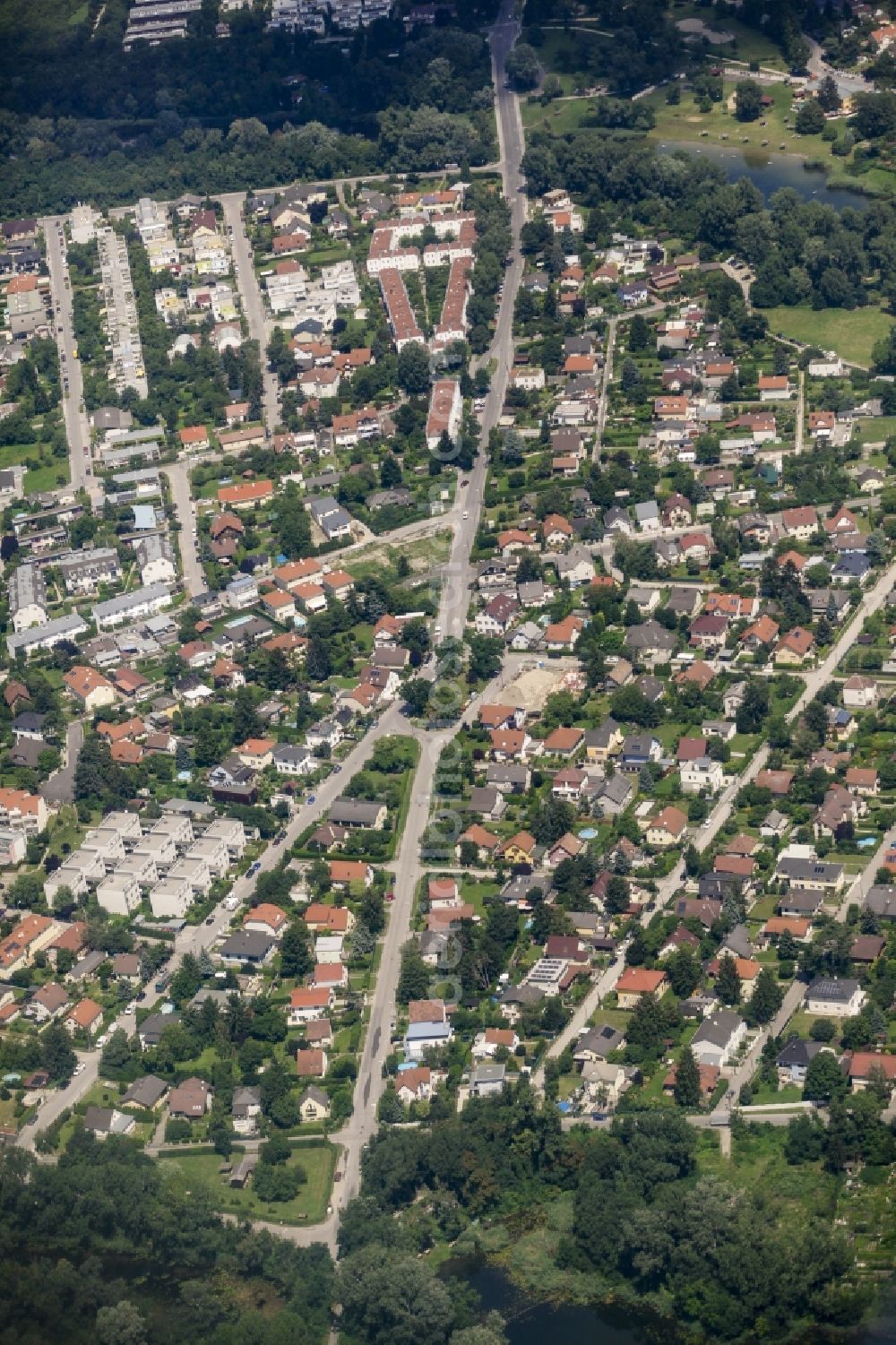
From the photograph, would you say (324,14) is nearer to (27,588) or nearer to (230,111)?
(230,111)

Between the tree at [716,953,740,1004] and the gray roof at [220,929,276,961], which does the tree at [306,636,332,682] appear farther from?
the tree at [716,953,740,1004]

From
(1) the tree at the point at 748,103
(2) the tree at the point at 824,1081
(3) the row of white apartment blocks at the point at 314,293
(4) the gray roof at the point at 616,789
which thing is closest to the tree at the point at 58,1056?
(4) the gray roof at the point at 616,789

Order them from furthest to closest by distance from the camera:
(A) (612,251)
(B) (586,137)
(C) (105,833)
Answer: (B) (586,137), (A) (612,251), (C) (105,833)

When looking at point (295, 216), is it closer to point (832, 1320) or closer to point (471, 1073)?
point (471, 1073)

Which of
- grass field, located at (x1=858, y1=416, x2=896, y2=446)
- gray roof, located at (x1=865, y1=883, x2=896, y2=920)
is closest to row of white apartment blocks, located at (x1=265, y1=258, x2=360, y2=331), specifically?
grass field, located at (x1=858, y1=416, x2=896, y2=446)

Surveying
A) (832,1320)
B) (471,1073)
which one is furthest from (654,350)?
(832,1320)

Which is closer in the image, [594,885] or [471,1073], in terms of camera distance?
[471,1073]
